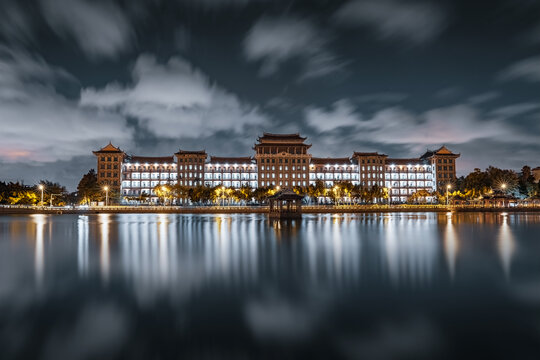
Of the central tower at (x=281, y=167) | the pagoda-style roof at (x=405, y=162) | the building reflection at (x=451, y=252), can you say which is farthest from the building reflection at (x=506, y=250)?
the pagoda-style roof at (x=405, y=162)

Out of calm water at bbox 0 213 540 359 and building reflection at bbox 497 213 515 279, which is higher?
calm water at bbox 0 213 540 359

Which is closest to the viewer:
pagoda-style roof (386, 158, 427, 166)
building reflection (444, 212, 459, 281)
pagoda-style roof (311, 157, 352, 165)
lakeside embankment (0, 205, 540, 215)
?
building reflection (444, 212, 459, 281)

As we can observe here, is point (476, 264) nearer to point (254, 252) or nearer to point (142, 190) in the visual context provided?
point (254, 252)

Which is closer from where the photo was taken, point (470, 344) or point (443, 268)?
point (470, 344)

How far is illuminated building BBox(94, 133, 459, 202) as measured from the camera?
102 meters

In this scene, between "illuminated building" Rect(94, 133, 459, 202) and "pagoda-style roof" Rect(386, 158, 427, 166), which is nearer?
"illuminated building" Rect(94, 133, 459, 202)

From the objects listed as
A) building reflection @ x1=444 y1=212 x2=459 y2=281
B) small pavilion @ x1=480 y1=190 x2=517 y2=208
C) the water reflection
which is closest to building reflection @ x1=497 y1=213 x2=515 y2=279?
the water reflection

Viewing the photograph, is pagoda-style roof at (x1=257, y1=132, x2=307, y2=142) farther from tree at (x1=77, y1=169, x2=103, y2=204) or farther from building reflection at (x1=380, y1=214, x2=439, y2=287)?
building reflection at (x1=380, y1=214, x2=439, y2=287)

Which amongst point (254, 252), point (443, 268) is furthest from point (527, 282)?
point (254, 252)

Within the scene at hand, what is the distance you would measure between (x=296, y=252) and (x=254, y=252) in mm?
1910

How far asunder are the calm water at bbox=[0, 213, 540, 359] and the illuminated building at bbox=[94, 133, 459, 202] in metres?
86.0

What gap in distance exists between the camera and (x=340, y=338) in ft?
21.6

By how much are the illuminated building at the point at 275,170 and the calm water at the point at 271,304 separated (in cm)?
8604

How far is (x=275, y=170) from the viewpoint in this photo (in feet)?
348
